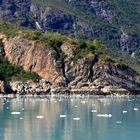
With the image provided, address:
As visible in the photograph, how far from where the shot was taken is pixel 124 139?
5100 centimetres

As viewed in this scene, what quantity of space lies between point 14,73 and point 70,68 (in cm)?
1341

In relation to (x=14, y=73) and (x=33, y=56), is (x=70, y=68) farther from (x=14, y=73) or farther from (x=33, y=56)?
(x=14, y=73)

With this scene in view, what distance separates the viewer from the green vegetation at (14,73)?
142 metres

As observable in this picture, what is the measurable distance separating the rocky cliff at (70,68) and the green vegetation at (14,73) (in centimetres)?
182

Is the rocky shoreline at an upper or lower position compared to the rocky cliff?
lower

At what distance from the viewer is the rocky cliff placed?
141 m

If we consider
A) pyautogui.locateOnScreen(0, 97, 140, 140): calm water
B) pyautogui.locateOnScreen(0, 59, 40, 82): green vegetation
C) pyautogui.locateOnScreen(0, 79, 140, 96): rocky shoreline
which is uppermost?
pyautogui.locateOnScreen(0, 59, 40, 82): green vegetation

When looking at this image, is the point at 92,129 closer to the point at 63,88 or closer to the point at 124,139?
the point at 124,139

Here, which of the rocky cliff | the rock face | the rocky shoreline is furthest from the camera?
the rock face

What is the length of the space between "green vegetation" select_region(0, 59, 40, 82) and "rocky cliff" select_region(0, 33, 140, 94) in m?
1.82

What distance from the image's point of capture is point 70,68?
14625 cm

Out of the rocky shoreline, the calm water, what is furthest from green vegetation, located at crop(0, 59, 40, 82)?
the calm water

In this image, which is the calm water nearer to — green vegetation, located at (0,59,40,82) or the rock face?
green vegetation, located at (0,59,40,82)

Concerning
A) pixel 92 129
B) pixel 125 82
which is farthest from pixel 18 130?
pixel 125 82
